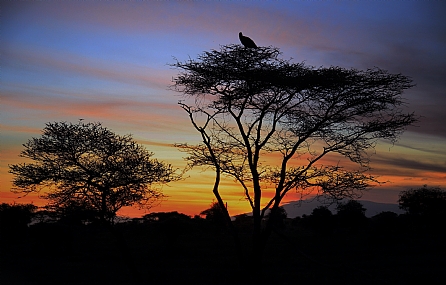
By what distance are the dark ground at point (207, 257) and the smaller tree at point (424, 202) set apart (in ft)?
6.71

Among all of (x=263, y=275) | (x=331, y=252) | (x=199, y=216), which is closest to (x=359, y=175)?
(x=263, y=275)

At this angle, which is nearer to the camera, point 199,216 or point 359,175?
point 359,175

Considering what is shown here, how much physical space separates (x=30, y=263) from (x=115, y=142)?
8.23m

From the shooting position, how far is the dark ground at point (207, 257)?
1579cm

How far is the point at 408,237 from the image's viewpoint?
27.7 m

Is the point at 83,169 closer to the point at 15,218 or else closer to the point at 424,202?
the point at 15,218

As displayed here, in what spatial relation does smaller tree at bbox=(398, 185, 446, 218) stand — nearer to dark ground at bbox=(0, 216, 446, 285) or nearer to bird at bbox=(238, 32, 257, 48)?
dark ground at bbox=(0, 216, 446, 285)

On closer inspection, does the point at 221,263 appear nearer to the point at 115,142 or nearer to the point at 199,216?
the point at 115,142

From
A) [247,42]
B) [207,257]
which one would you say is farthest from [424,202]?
[247,42]

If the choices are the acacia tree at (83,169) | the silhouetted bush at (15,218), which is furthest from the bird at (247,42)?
the silhouetted bush at (15,218)

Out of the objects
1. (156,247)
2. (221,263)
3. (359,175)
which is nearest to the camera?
(359,175)

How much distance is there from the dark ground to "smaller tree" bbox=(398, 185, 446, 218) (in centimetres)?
205

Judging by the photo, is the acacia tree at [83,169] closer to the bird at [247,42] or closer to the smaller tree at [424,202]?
the bird at [247,42]

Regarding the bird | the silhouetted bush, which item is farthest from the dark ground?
the bird
